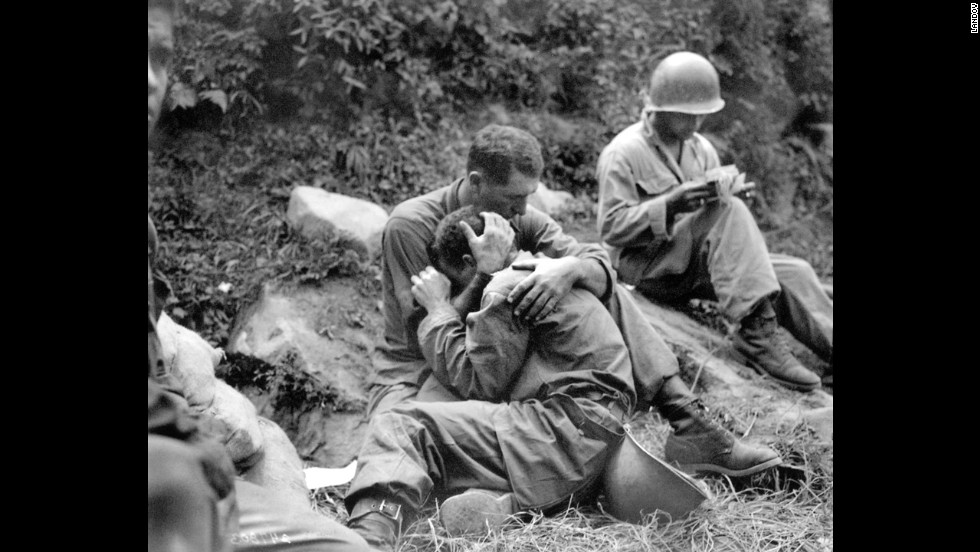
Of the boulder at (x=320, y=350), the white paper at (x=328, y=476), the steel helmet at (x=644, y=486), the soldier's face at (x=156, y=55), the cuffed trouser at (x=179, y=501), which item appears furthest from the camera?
the boulder at (x=320, y=350)

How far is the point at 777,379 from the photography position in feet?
15.7

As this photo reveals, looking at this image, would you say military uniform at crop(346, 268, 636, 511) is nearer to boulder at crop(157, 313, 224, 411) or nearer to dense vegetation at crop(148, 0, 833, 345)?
boulder at crop(157, 313, 224, 411)

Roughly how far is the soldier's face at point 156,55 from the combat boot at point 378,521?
129cm

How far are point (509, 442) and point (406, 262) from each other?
72 cm

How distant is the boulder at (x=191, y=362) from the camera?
324 cm

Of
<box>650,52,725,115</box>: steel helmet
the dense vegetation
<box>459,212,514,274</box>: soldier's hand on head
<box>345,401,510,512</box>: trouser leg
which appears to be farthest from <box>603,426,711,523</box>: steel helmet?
<box>650,52,725,115</box>: steel helmet

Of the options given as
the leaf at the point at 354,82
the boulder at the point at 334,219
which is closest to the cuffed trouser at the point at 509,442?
the boulder at the point at 334,219

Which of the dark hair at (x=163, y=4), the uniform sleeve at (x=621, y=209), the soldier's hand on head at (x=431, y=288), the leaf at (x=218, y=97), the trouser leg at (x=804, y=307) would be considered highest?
the dark hair at (x=163, y=4)

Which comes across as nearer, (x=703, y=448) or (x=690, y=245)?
(x=703, y=448)

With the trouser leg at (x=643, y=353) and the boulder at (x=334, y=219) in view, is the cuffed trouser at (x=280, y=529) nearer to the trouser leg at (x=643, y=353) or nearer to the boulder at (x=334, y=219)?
the trouser leg at (x=643, y=353)

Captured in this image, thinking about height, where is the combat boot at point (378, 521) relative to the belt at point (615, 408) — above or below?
below

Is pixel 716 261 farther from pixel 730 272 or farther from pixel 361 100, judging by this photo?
pixel 361 100

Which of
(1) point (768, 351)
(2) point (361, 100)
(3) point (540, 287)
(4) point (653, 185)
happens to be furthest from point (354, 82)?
(1) point (768, 351)
